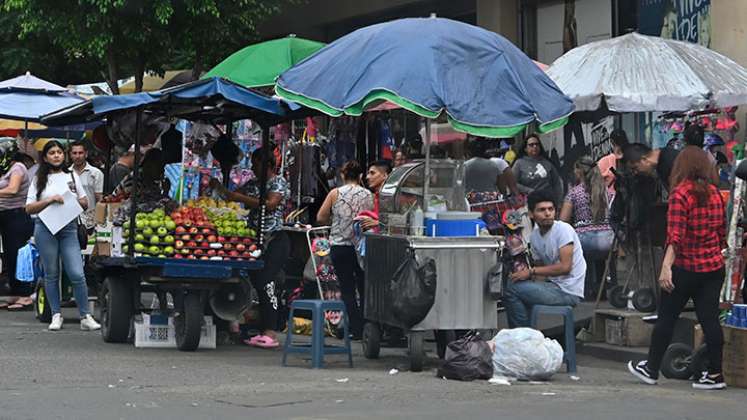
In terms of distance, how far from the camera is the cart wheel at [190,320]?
12.5m

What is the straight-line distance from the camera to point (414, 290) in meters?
11.2

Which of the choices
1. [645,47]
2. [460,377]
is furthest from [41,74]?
[460,377]

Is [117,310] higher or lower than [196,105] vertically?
lower

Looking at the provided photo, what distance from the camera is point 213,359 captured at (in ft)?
39.9

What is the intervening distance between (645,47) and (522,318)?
Answer: 135 inches

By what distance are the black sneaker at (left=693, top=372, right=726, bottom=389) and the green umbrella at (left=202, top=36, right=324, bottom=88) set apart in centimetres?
737

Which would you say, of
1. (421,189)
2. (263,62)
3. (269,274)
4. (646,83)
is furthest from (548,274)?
(263,62)

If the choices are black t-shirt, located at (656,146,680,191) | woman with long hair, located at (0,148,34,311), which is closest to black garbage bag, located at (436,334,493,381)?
black t-shirt, located at (656,146,680,191)

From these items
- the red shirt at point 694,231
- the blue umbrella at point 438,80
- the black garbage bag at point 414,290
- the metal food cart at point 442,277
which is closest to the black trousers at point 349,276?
the metal food cart at point 442,277

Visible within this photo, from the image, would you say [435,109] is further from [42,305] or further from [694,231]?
[42,305]

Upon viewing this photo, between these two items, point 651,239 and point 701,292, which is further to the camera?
point 651,239

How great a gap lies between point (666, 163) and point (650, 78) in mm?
870

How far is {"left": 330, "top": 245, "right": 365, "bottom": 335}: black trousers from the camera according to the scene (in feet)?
43.6

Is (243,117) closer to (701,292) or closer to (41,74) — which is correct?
(701,292)
